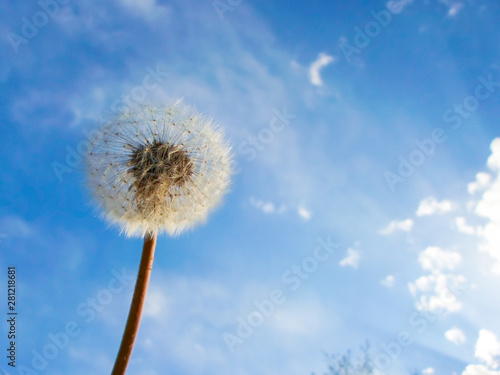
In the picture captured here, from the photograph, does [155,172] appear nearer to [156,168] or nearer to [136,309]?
[156,168]

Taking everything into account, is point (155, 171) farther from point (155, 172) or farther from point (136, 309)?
point (136, 309)

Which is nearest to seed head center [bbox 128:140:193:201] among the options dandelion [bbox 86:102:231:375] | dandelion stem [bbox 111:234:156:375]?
dandelion [bbox 86:102:231:375]

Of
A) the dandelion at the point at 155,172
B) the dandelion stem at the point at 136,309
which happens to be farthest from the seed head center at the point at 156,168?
the dandelion stem at the point at 136,309

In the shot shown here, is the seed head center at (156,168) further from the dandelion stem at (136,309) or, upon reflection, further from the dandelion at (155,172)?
the dandelion stem at (136,309)

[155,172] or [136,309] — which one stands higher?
[155,172]

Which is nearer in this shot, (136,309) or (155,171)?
(136,309)

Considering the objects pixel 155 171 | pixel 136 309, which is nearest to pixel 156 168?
pixel 155 171

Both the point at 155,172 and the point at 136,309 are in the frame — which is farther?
the point at 155,172
